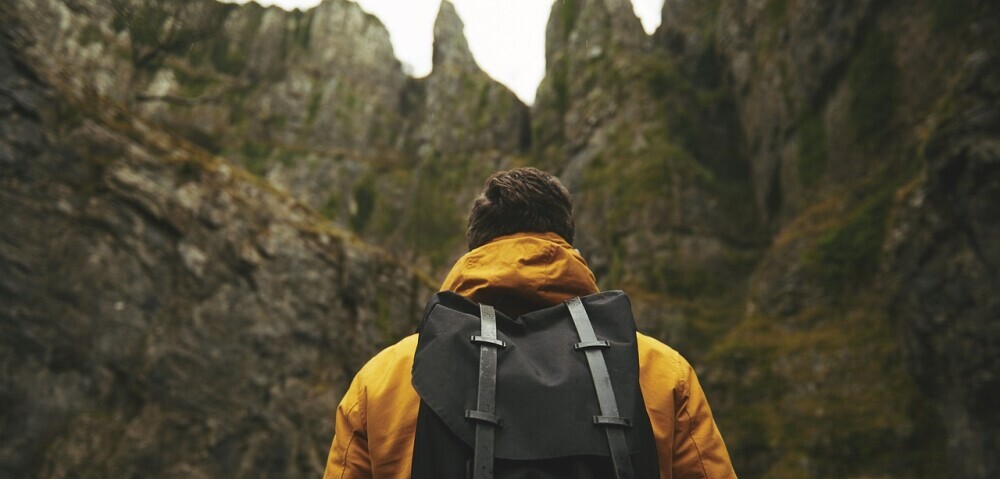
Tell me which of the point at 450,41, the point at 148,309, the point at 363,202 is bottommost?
the point at 148,309

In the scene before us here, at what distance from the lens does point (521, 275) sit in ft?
7.10

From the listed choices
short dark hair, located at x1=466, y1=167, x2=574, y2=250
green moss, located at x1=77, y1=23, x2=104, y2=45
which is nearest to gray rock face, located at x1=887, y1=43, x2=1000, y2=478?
short dark hair, located at x1=466, y1=167, x2=574, y2=250

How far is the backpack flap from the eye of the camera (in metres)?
1.73

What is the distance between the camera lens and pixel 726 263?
2436cm

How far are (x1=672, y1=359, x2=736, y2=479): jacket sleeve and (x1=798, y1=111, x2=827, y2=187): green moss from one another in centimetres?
2133

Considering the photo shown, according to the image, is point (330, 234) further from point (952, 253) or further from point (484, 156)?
point (484, 156)

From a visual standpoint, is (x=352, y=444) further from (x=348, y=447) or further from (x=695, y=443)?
(x=695, y=443)

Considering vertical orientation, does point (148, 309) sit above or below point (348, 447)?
below

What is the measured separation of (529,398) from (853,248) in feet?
60.1

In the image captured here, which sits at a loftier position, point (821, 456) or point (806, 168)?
point (806, 168)

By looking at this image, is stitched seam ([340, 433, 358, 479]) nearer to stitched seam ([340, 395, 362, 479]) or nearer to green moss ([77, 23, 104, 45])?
stitched seam ([340, 395, 362, 479])

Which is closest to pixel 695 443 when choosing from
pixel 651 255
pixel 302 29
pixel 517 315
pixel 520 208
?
pixel 517 315

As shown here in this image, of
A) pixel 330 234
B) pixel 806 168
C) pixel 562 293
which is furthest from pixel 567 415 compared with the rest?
pixel 806 168

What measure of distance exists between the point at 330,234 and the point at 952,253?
15.4 metres
